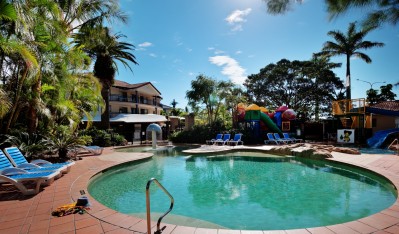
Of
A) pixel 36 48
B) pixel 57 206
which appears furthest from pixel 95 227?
pixel 36 48

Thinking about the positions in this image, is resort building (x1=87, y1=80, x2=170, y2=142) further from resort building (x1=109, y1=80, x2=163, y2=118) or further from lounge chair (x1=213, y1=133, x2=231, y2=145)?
lounge chair (x1=213, y1=133, x2=231, y2=145)

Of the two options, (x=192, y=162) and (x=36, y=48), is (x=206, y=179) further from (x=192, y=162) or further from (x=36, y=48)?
(x=36, y=48)

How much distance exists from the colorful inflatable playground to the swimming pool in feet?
31.9

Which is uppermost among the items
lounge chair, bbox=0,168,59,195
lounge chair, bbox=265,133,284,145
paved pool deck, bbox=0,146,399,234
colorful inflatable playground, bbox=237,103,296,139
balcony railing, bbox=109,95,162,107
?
balcony railing, bbox=109,95,162,107

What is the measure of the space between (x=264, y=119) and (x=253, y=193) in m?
15.3

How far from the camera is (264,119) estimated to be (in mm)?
21609

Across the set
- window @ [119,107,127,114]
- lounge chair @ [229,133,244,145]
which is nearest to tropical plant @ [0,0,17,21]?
lounge chair @ [229,133,244,145]

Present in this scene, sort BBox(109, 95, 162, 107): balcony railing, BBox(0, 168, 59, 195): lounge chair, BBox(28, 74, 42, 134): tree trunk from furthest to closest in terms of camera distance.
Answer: BBox(109, 95, 162, 107): balcony railing < BBox(28, 74, 42, 134): tree trunk < BBox(0, 168, 59, 195): lounge chair

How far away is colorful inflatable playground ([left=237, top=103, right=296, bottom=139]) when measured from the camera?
20.9m

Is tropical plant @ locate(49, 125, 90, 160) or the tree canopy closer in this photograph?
tropical plant @ locate(49, 125, 90, 160)

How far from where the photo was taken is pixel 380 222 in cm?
391

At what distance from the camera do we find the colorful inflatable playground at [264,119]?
20.9m

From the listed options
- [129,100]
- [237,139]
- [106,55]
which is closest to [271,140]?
[237,139]

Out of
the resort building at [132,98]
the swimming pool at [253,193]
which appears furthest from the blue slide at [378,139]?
the resort building at [132,98]
